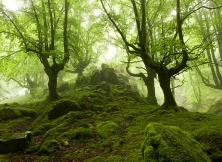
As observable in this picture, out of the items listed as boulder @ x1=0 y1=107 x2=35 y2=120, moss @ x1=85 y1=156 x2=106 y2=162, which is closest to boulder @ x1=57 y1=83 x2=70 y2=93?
boulder @ x1=0 y1=107 x2=35 y2=120

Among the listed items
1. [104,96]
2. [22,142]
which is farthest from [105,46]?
[22,142]

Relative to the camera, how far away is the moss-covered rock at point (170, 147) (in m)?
3.83

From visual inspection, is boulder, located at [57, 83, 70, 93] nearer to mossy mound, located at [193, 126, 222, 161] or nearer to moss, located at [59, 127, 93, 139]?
moss, located at [59, 127, 93, 139]

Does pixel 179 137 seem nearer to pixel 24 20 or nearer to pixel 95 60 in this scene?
pixel 24 20

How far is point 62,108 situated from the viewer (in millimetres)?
12438

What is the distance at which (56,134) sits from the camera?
921 cm

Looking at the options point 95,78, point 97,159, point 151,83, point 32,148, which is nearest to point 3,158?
point 32,148

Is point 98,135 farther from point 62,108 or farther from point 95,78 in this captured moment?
point 95,78

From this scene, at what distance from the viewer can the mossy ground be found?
614 cm

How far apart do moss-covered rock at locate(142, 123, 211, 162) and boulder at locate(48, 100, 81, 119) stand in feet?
29.2

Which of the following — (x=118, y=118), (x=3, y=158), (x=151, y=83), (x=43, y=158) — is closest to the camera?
(x=43, y=158)

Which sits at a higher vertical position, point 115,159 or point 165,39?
point 165,39

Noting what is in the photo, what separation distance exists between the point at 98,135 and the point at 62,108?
4.79 m

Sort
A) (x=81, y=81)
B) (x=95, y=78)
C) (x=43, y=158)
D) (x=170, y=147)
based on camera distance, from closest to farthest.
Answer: (x=170, y=147) → (x=43, y=158) → (x=95, y=78) → (x=81, y=81)
